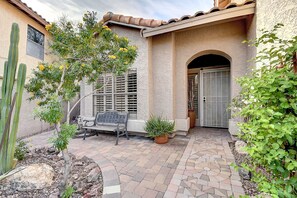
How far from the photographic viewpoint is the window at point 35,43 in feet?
23.1

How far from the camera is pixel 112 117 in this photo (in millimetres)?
5750

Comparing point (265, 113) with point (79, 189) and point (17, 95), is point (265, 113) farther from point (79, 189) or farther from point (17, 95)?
point (17, 95)

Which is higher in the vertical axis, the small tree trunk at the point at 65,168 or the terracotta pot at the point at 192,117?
the terracotta pot at the point at 192,117

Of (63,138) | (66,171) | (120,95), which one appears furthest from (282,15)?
(120,95)

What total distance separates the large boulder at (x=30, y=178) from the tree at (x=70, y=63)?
1.87 ft

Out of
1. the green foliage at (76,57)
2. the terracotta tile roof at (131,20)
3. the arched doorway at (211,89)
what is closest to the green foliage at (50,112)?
the green foliage at (76,57)

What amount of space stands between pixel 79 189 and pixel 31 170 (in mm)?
1073

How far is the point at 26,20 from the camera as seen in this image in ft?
22.2

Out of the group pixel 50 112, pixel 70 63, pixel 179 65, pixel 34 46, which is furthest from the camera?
pixel 34 46

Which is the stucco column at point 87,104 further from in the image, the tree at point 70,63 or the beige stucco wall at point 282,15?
the beige stucco wall at point 282,15

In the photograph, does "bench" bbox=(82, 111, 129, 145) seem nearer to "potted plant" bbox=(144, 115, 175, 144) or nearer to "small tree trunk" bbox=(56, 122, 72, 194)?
"potted plant" bbox=(144, 115, 175, 144)

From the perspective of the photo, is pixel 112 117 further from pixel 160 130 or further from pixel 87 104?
pixel 160 130

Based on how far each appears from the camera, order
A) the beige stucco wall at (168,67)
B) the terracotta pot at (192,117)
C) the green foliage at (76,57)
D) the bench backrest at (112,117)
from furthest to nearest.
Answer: the terracotta pot at (192,117) < the bench backrest at (112,117) < the beige stucco wall at (168,67) < the green foliage at (76,57)

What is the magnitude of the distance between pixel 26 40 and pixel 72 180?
729 cm
